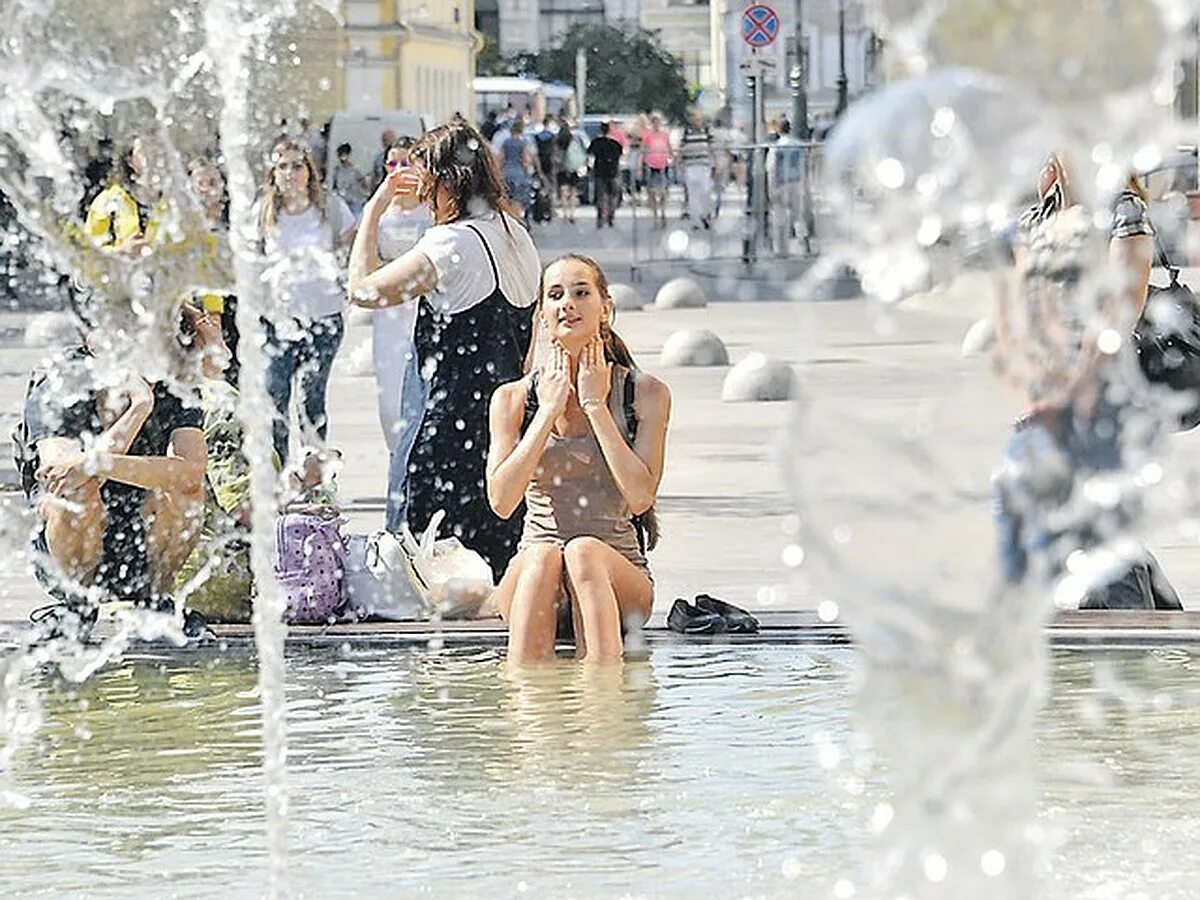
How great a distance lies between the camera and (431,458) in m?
9.21

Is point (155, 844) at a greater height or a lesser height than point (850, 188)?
lesser

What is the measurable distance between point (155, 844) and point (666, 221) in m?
36.8

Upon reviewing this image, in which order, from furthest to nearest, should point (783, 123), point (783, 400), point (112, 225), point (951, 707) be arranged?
point (783, 123)
point (783, 400)
point (112, 225)
point (951, 707)

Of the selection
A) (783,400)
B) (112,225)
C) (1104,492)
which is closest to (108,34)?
(783,400)

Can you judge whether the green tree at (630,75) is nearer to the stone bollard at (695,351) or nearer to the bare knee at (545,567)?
the stone bollard at (695,351)

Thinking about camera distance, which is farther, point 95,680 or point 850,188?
point 95,680

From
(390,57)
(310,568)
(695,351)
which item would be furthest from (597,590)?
(390,57)

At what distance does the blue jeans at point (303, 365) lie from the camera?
1255 centimetres

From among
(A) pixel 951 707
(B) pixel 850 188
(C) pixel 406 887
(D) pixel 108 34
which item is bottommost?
(C) pixel 406 887

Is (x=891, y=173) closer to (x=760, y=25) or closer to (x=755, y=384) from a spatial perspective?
(x=755, y=384)

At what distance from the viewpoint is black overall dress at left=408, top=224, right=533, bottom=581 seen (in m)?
9.12

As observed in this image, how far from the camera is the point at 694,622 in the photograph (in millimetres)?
8438

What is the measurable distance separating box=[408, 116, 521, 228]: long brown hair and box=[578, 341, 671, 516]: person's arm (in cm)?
108

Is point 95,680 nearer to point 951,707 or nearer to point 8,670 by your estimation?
point 8,670
